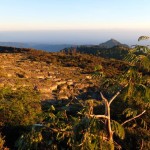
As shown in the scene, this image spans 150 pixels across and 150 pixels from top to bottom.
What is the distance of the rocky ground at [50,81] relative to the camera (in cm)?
1931

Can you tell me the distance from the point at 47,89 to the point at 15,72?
412 cm

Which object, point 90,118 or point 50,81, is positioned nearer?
point 90,118

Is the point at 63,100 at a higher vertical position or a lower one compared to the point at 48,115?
lower

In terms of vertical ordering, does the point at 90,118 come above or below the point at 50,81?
above

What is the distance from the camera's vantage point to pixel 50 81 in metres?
22.0

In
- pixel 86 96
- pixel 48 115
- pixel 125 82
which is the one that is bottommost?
pixel 86 96

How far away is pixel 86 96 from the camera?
2017 centimetres

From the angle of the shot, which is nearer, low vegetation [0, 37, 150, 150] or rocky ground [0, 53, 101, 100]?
low vegetation [0, 37, 150, 150]

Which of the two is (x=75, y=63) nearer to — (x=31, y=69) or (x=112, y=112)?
(x=31, y=69)

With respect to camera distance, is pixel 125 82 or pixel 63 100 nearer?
pixel 125 82

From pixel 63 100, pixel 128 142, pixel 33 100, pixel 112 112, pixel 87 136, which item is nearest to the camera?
pixel 87 136

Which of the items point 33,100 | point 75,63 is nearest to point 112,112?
point 33,100

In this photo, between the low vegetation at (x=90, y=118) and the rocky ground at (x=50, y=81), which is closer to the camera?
the low vegetation at (x=90, y=118)

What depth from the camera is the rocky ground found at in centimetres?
1931
